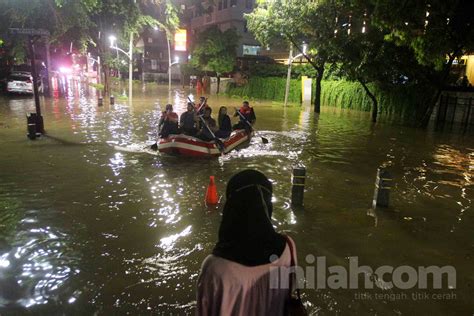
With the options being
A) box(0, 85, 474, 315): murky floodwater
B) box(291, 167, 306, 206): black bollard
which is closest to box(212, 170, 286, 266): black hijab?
box(0, 85, 474, 315): murky floodwater

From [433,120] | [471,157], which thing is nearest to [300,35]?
[433,120]

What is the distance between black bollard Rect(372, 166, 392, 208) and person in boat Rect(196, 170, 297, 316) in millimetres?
6014

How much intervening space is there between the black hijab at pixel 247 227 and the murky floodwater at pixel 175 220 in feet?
8.30

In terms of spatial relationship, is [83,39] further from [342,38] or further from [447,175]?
[447,175]

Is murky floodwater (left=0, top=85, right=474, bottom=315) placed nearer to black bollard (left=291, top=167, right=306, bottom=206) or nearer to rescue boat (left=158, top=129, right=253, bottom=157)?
black bollard (left=291, top=167, right=306, bottom=206)

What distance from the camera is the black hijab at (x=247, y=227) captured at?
2324mm

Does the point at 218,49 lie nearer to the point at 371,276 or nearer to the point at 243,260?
the point at 371,276

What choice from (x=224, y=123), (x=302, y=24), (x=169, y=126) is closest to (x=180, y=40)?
(x=302, y=24)

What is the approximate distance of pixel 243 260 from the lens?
7.60 feet

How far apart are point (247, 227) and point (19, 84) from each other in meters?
31.9

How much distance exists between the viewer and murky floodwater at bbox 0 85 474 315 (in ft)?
15.7

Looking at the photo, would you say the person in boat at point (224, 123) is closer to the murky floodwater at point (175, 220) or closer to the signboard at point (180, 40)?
the murky floodwater at point (175, 220)

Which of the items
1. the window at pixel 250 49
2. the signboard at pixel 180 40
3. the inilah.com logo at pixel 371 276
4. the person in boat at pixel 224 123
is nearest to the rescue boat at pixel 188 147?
the person in boat at pixel 224 123

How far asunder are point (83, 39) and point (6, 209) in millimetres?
24722
